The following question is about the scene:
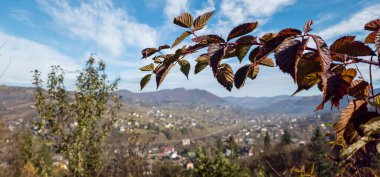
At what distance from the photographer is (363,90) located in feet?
3.45

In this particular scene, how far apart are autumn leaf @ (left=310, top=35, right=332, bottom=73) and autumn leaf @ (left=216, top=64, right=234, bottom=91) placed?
1.55ft

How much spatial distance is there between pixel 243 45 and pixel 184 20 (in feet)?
0.75

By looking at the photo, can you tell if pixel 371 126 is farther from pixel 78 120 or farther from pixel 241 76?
pixel 78 120

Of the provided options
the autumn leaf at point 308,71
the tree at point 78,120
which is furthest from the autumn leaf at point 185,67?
the tree at point 78,120

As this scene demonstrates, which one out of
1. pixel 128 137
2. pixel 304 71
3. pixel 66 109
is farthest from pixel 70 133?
pixel 304 71

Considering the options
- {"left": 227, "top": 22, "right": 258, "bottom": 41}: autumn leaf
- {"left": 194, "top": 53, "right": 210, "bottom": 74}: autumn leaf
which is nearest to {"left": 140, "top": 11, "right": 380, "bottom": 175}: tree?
{"left": 227, "top": 22, "right": 258, "bottom": 41}: autumn leaf

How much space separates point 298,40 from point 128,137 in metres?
11.6

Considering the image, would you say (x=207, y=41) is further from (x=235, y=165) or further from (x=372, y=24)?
(x=235, y=165)

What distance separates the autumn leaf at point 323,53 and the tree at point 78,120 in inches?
448

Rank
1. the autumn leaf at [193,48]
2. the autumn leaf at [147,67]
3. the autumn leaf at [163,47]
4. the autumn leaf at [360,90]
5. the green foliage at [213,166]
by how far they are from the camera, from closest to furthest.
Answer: the autumn leaf at [360,90] → the autumn leaf at [193,48] → the autumn leaf at [163,47] → the autumn leaf at [147,67] → the green foliage at [213,166]

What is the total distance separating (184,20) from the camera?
1.19 meters

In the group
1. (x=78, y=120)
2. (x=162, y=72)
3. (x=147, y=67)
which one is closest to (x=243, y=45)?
(x=162, y=72)

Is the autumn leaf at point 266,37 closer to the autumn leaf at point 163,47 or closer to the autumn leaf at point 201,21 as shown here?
the autumn leaf at point 201,21

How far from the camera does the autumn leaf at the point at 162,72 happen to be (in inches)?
48.1
